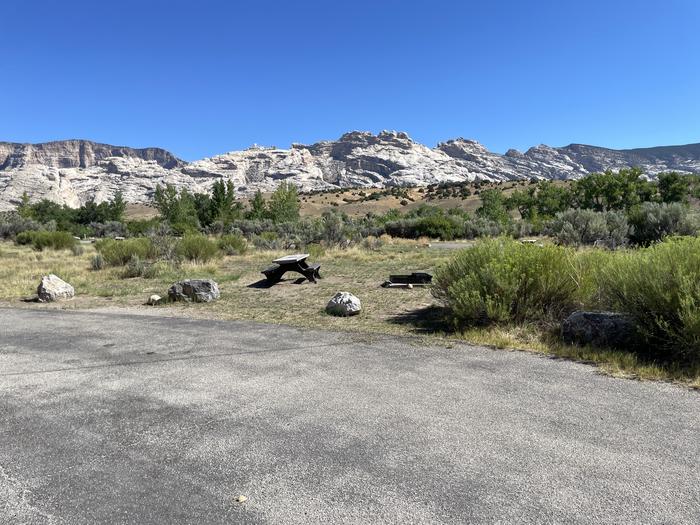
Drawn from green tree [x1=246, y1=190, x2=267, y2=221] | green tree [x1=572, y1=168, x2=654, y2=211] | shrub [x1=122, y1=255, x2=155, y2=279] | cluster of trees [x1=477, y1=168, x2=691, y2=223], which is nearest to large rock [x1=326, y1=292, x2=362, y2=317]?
shrub [x1=122, y1=255, x2=155, y2=279]

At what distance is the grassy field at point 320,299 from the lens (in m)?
6.06

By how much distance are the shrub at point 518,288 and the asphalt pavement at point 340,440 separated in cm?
145

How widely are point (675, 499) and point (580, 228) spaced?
64.6ft

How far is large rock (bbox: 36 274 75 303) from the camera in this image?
36.1 ft

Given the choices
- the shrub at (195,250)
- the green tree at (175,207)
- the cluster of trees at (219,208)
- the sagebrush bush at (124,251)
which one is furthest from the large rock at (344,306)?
the green tree at (175,207)

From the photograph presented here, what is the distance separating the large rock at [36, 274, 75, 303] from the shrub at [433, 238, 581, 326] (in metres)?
9.68

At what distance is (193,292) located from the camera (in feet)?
34.9

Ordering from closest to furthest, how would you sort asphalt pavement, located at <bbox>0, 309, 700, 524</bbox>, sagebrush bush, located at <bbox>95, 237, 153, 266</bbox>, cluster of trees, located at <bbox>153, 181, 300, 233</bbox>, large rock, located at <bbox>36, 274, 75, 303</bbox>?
1. asphalt pavement, located at <bbox>0, 309, 700, 524</bbox>
2. large rock, located at <bbox>36, 274, 75, 303</bbox>
3. sagebrush bush, located at <bbox>95, 237, 153, 266</bbox>
4. cluster of trees, located at <bbox>153, 181, 300, 233</bbox>

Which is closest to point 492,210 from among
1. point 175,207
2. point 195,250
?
point 175,207

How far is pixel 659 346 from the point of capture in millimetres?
5512

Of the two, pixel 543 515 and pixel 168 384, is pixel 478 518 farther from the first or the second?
pixel 168 384

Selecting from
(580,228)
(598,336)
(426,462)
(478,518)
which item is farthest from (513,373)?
(580,228)

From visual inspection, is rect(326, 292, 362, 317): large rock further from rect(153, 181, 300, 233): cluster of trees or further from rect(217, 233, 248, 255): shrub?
rect(153, 181, 300, 233): cluster of trees

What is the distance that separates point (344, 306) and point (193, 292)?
405 cm
